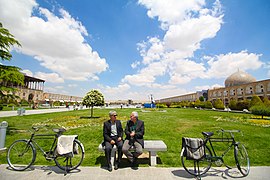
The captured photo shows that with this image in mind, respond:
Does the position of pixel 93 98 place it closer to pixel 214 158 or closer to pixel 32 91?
pixel 214 158

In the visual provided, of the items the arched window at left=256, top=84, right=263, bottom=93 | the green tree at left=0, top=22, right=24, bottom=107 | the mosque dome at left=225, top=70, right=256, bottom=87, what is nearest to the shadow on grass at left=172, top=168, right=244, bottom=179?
the green tree at left=0, top=22, right=24, bottom=107

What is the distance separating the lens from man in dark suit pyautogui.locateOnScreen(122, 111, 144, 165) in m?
4.32

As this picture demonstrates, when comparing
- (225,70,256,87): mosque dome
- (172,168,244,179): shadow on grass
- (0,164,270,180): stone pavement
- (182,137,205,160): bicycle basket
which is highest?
(225,70,256,87): mosque dome

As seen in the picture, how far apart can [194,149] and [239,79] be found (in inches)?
3040

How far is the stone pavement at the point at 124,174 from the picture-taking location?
3.73 m

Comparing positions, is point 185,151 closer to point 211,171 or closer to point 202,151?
point 202,151

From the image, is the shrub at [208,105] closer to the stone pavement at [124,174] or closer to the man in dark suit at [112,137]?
the stone pavement at [124,174]

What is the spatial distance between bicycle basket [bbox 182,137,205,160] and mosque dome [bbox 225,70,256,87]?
252ft

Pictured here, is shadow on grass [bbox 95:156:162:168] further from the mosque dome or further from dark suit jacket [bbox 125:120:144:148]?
the mosque dome

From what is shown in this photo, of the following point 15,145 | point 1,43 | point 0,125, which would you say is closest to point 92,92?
point 1,43

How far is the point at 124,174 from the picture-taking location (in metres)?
3.90

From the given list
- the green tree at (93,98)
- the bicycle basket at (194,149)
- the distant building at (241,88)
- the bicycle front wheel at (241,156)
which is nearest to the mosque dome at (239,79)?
the distant building at (241,88)

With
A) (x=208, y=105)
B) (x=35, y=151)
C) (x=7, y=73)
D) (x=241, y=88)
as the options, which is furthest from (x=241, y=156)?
(x=241, y=88)

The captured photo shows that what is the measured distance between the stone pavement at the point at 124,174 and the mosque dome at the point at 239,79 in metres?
75.7
